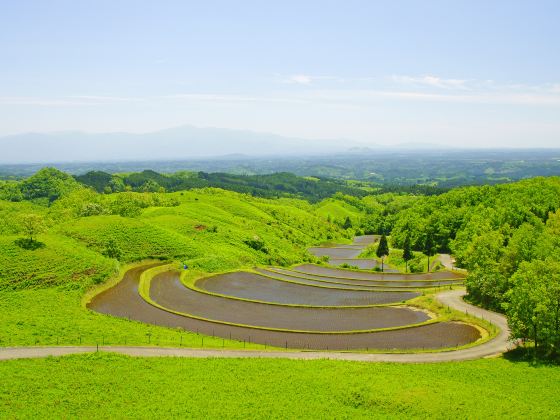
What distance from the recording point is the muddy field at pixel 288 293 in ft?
203

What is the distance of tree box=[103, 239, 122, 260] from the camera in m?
74.2

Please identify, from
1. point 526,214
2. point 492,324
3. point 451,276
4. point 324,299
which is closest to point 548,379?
point 492,324

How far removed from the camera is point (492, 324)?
4978 centimetres

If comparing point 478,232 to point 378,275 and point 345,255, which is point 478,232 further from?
point 345,255

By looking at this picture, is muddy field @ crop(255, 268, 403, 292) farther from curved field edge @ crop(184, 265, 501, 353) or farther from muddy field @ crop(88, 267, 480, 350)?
muddy field @ crop(88, 267, 480, 350)

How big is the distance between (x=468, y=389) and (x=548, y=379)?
788cm

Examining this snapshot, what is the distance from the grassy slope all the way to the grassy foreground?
7096 millimetres

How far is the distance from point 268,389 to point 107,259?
45.9 m

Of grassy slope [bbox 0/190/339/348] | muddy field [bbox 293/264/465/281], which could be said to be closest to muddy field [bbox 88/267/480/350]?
grassy slope [bbox 0/190/339/348]

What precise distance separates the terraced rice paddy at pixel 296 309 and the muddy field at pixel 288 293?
141 mm

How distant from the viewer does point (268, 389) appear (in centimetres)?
3300

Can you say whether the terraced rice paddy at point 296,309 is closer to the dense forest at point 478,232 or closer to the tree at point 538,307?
the tree at point 538,307

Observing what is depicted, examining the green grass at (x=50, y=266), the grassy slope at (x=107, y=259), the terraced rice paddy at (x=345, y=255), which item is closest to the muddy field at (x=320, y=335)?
the grassy slope at (x=107, y=259)

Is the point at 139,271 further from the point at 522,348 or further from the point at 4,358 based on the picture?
the point at 522,348
